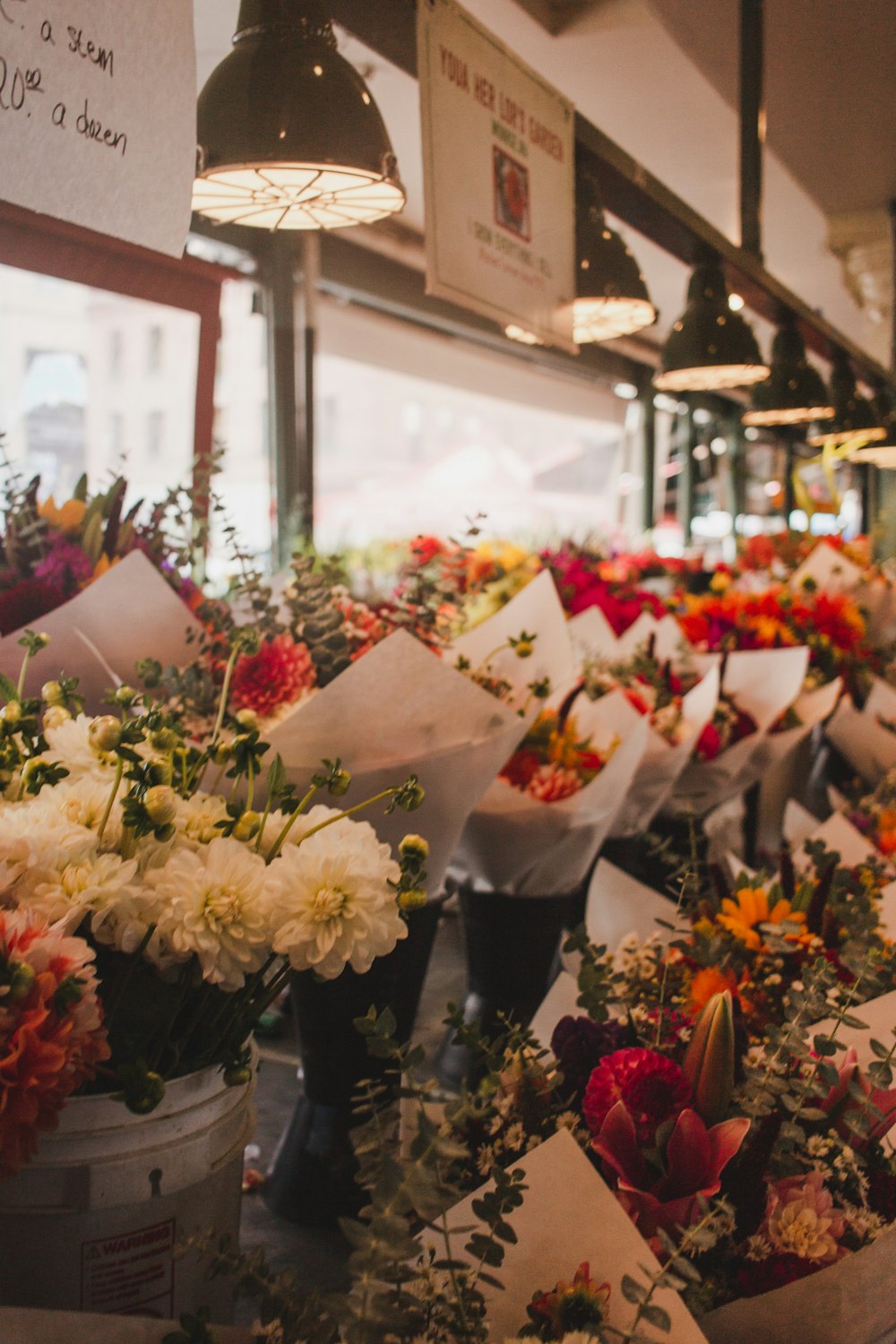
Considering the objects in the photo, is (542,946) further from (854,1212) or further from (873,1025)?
(854,1212)

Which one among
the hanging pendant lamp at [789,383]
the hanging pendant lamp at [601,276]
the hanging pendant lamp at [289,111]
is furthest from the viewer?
the hanging pendant lamp at [789,383]

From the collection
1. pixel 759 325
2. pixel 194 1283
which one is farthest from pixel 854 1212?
pixel 759 325

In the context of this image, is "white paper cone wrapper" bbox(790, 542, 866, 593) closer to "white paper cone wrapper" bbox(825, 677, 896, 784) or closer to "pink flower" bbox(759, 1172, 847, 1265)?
"white paper cone wrapper" bbox(825, 677, 896, 784)

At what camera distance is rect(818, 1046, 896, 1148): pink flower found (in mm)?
777

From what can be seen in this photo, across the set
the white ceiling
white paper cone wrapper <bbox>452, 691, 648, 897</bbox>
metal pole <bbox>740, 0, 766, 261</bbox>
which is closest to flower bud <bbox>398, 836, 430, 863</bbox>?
white paper cone wrapper <bbox>452, 691, 648, 897</bbox>

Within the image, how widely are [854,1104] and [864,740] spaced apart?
1.65 m

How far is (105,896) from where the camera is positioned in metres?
0.65

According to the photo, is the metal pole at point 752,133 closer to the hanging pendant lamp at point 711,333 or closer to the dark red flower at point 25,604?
the hanging pendant lamp at point 711,333

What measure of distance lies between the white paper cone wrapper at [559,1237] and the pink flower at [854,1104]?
0.18 m

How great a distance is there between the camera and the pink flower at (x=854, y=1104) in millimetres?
777

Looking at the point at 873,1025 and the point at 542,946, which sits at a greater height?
the point at 873,1025

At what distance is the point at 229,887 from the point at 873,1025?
511 millimetres

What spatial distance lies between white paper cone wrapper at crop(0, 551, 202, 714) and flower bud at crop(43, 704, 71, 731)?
229 mm

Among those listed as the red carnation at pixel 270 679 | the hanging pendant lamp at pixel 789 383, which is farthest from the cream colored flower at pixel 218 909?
the hanging pendant lamp at pixel 789 383
